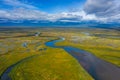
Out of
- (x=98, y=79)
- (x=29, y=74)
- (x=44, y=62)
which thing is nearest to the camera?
(x=98, y=79)

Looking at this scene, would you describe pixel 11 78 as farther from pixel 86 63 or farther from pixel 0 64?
pixel 86 63

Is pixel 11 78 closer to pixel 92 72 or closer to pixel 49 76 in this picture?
pixel 49 76

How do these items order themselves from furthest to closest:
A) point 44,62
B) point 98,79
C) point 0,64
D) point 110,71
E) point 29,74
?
point 44,62 → point 0,64 → point 110,71 → point 29,74 → point 98,79

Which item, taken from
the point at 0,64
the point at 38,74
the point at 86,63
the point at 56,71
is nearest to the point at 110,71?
the point at 86,63

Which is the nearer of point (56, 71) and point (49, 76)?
point (49, 76)

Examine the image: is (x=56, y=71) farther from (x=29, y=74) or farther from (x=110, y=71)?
(x=110, y=71)

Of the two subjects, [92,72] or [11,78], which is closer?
[11,78]

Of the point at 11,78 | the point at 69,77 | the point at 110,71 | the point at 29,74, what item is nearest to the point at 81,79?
the point at 69,77

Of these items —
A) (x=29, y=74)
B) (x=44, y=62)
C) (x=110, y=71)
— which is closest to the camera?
(x=29, y=74)
